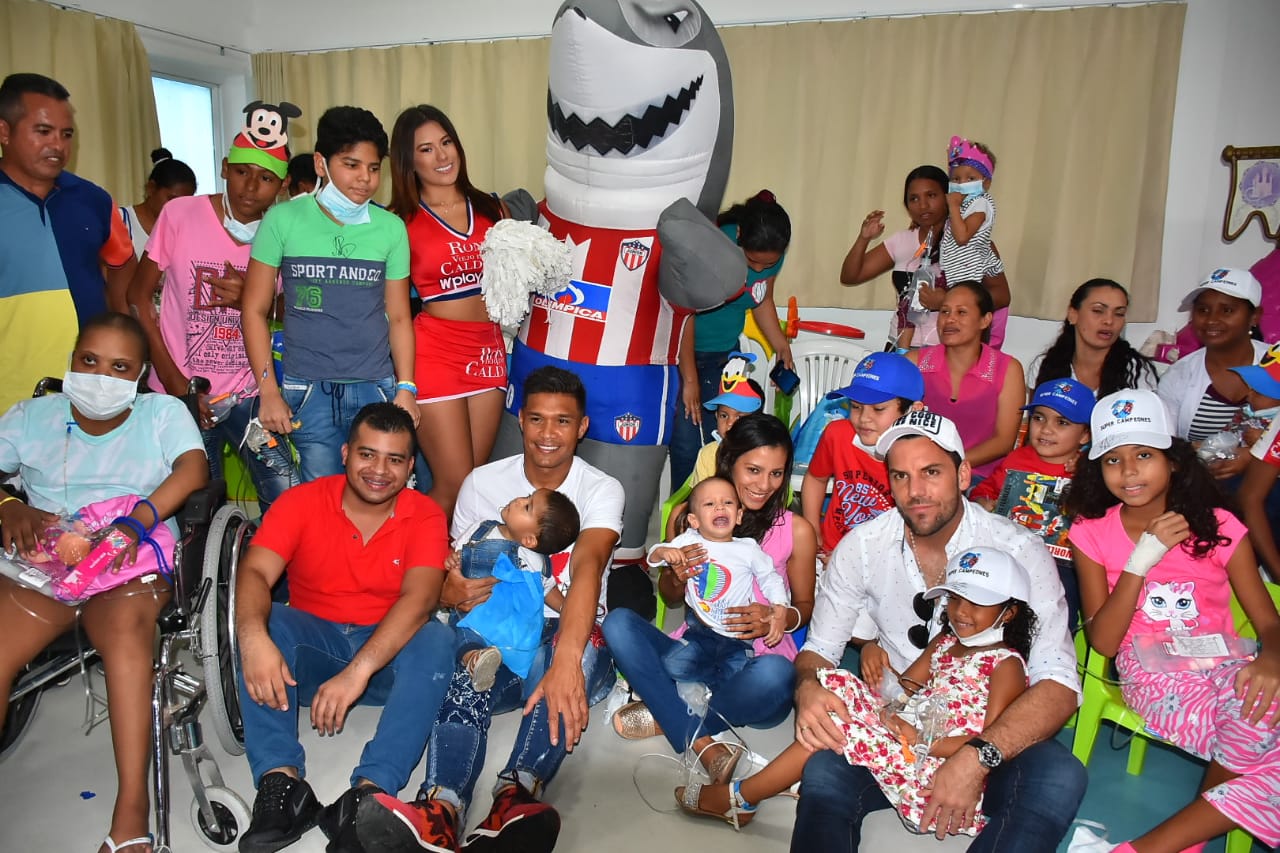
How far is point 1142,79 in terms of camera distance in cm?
416

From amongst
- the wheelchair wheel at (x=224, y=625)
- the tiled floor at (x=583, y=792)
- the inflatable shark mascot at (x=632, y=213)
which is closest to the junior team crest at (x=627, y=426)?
the inflatable shark mascot at (x=632, y=213)

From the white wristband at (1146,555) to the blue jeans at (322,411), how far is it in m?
1.91

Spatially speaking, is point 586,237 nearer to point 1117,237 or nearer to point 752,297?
point 752,297

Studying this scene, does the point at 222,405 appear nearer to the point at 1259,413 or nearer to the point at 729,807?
A: the point at 729,807

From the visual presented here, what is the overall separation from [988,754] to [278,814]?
1.38m

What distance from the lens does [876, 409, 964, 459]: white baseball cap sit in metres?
2.00

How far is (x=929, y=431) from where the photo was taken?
200 cm

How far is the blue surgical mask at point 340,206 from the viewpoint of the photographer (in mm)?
2469

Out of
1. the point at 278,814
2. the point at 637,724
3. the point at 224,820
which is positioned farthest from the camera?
the point at 637,724

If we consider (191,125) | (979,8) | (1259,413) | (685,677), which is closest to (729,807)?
(685,677)

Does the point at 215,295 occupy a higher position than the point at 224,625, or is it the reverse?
the point at 215,295

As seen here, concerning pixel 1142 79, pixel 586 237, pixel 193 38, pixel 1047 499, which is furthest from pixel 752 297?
pixel 193 38

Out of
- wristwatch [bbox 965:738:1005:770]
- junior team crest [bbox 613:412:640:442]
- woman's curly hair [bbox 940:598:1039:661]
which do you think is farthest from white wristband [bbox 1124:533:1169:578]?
junior team crest [bbox 613:412:640:442]

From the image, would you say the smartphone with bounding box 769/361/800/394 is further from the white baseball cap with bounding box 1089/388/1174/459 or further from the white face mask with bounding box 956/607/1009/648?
the white face mask with bounding box 956/607/1009/648
